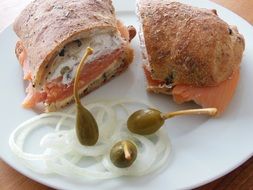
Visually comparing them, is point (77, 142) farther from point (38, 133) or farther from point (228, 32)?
point (228, 32)

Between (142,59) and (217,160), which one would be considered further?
(142,59)

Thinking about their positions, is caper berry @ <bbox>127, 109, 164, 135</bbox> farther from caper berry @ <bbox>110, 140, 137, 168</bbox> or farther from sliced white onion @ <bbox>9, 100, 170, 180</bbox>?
caper berry @ <bbox>110, 140, 137, 168</bbox>

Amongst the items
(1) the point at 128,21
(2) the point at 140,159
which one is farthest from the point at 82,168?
(1) the point at 128,21

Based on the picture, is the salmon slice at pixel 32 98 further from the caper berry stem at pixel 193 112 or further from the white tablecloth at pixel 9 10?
the white tablecloth at pixel 9 10

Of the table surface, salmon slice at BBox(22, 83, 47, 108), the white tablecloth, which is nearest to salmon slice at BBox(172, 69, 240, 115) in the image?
the table surface

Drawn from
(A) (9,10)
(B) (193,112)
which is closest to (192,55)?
(B) (193,112)
